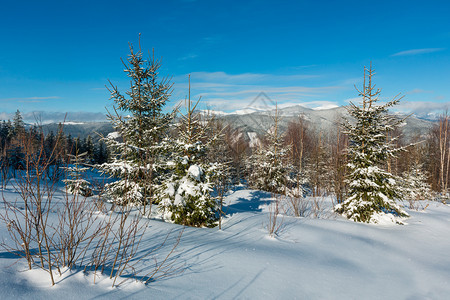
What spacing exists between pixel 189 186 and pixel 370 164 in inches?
252

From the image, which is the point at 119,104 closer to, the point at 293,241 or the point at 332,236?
the point at 293,241

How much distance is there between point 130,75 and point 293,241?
8490mm

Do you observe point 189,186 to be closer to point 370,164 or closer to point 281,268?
point 281,268

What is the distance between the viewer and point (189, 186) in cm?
628

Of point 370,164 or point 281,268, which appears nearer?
point 281,268

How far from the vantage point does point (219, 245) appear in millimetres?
4289

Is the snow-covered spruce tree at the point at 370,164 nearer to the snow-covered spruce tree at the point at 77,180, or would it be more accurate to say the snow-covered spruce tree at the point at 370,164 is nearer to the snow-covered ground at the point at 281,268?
the snow-covered ground at the point at 281,268

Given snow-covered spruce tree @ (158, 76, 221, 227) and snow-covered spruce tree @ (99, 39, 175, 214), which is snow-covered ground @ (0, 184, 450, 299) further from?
snow-covered spruce tree @ (99, 39, 175, 214)

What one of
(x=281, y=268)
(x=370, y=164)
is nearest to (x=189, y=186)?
(x=281, y=268)

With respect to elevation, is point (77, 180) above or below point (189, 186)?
above

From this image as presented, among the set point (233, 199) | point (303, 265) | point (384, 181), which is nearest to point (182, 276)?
point (303, 265)

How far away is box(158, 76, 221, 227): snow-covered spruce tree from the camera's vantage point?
20.5 ft

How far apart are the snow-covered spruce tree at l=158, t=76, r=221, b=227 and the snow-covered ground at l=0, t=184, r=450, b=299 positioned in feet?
2.80

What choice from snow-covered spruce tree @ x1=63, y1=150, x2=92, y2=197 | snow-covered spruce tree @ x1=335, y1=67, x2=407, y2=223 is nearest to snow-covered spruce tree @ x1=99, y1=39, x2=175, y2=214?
snow-covered spruce tree @ x1=63, y1=150, x2=92, y2=197
